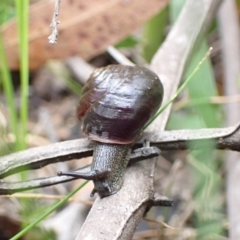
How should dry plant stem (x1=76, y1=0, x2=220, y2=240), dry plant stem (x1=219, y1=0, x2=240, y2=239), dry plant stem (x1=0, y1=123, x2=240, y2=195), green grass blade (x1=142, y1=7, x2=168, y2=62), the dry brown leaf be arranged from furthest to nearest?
green grass blade (x1=142, y1=7, x2=168, y2=62), the dry brown leaf, dry plant stem (x1=219, y1=0, x2=240, y2=239), dry plant stem (x1=0, y1=123, x2=240, y2=195), dry plant stem (x1=76, y1=0, x2=220, y2=240)

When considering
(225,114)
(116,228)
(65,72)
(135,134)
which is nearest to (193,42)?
(225,114)

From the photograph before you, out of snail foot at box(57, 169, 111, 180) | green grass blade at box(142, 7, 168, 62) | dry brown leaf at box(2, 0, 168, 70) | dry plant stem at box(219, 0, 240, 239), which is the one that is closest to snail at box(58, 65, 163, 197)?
snail foot at box(57, 169, 111, 180)

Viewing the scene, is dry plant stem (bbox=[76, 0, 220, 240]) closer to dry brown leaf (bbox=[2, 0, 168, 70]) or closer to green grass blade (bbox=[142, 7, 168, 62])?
dry brown leaf (bbox=[2, 0, 168, 70])

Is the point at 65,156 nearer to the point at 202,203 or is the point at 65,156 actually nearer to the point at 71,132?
the point at 202,203

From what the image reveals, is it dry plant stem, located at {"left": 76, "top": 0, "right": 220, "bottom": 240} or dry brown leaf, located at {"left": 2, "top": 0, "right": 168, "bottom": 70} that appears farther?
dry brown leaf, located at {"left": 2, "top": 0, "right": 168, "bottom": 70}

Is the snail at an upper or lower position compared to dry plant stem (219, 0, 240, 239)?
upper

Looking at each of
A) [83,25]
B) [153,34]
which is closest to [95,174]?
[83,25]

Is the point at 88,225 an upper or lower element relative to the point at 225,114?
upper
